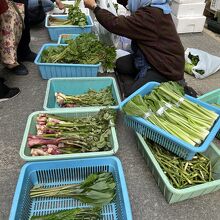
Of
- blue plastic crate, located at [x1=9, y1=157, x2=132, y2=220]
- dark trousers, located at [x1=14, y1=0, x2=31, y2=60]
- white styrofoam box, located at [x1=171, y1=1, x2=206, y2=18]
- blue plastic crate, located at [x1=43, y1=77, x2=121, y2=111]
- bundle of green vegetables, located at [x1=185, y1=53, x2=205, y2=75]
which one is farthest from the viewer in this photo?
white styrofoam box, located at [x1=171, y1=1, x2=206, y2=18]

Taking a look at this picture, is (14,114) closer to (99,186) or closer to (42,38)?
(99,186)

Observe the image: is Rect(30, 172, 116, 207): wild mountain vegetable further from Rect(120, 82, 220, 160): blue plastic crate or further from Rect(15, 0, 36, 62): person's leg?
Rect(15, 0, 36, 62): person's leg

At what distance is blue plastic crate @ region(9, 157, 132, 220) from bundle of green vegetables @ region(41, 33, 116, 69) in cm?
147

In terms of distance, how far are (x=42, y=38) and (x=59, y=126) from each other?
274 centimetres

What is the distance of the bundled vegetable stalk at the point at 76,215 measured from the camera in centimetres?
158

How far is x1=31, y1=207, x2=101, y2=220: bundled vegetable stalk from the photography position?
5.17 ft

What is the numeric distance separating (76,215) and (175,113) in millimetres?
1049

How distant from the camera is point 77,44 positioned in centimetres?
310

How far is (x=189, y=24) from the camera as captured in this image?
4.68m

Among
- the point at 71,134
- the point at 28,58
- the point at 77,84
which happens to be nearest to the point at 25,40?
the point at 28,58

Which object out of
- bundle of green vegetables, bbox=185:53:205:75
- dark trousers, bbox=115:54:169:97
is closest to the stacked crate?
bundle of green vegetables, bbox=185:53:205:75

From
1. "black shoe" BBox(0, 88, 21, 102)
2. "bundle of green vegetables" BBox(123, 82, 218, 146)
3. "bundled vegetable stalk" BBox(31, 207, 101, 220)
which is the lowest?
"black shoe" BBox(0, 88, 21, 102)

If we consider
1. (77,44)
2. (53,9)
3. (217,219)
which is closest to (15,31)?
(77,44)

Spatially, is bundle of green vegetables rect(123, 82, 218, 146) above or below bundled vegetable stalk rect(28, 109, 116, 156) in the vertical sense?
above
